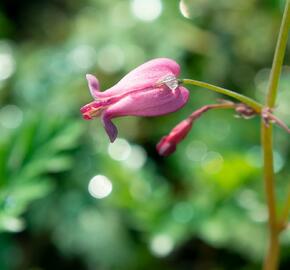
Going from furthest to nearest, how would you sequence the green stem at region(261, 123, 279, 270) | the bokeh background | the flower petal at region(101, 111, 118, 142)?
the bokeh background < the green stem at region(261, 123, 279, 270) < the flower petal at region(101, 111, 118, 142)

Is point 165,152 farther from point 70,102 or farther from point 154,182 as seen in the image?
point 70,102

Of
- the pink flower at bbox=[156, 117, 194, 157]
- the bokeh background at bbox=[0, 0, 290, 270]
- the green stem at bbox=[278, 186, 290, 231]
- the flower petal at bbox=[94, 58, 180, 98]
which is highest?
the flower petal at bbox=[94, 58, 180, 98]

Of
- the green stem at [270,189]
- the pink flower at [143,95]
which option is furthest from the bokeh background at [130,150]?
the pink flower at [143,95]

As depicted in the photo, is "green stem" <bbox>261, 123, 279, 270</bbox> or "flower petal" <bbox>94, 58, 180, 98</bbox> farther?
"green stem" <bbox>261, 123, 279, 270</bbox>

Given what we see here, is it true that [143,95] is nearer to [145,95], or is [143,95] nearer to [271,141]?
[145,95]

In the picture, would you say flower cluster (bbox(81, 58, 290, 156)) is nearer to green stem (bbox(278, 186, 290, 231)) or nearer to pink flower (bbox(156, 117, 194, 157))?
pink flower (bbox(156, 117, 194, 157))

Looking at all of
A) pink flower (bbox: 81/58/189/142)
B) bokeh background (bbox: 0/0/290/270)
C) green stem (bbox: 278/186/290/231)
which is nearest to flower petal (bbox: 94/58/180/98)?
pink flower (bbox: 81/58/189/142)

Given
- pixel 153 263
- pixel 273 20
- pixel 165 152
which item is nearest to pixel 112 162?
pixel 153 263
